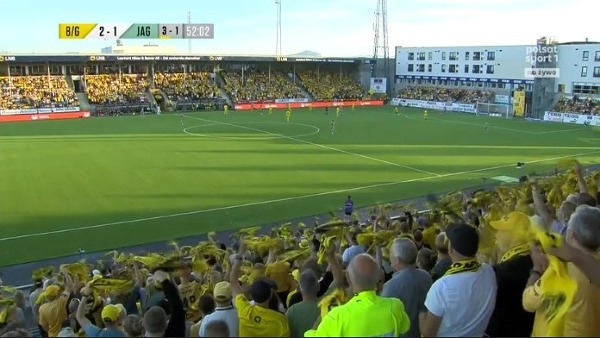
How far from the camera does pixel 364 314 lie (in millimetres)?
4078

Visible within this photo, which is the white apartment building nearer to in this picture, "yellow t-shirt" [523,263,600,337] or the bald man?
"yellow t-shirt" [523,263,600,337]

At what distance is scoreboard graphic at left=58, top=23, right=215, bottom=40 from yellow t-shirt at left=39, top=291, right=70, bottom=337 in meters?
66.8

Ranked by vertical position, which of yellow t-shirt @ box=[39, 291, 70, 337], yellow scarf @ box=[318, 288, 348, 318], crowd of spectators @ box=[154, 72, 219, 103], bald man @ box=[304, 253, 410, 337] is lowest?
yellow t-shirt @ box=[39, 291, 70, 337]

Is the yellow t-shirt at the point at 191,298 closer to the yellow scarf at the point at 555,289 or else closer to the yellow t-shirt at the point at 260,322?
the yellow t-shirt at the point at 260,322

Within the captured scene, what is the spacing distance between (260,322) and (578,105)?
62.1 m

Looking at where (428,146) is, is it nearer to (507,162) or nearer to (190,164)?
(507,162)

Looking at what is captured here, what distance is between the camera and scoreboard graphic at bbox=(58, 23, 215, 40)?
225ft

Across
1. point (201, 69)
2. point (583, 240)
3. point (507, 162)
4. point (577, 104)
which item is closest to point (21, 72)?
point (201, 69)

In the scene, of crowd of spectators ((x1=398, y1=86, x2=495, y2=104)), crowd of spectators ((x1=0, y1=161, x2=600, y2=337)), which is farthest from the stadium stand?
crowd of spectators ((x1=0, y1=161, x2=600, y2=337))

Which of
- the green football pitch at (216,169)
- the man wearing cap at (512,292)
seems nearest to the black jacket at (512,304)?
the man wearing cap at (512,292)

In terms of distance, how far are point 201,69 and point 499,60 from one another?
122 feet

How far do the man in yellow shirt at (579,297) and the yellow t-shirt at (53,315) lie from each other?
6122mm

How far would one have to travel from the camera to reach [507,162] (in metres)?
33.8

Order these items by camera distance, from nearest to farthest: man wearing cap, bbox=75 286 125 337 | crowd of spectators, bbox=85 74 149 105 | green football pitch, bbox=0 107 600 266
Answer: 1. man wearing cap, bbox=75 286 125 337
2. green football pitch, bbox=0 107 600 266
3. crowd of spectators, bbox=85 74 149 105
